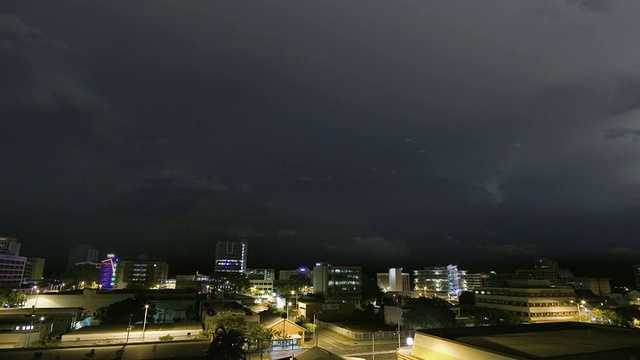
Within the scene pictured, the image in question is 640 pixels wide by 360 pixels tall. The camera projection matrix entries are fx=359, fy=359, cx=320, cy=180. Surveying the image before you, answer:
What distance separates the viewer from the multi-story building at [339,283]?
113 meters

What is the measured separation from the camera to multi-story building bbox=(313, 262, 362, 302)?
11331 centimetres

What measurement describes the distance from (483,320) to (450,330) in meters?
45.6

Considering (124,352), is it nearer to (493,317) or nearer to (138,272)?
(493,317)

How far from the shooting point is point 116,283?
146 meters

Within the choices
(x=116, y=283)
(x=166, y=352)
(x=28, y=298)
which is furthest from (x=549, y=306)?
(x=116, y=283)

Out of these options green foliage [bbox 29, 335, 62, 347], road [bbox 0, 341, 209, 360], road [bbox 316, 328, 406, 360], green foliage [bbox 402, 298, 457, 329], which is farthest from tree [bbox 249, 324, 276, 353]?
green foliage [bbox 402, 298, 457, 329]

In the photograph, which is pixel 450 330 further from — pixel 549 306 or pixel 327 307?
pixel 549 306

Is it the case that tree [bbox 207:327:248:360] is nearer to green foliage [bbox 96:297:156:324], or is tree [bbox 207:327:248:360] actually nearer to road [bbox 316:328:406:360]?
road [bbox 316:328:406:360]

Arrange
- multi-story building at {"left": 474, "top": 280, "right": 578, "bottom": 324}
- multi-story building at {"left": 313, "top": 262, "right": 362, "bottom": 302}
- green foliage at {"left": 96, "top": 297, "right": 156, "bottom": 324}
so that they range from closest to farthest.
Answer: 1. green foliage at {"left": 96, "top": 297, "right": 156, "bottom": 324}
2. multi-story building at {"left": 474, "top": 280, "right": 578, "bottom": 324}
3. multi-story building at {"left": 313, "top": 262, "right": 362, "bottom": 302}

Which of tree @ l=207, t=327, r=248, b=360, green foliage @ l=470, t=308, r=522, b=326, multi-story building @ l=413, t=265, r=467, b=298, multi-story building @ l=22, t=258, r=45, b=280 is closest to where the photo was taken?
tree @ l=207, t=327, r=248, b=360

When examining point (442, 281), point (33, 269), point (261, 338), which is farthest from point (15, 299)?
point (442, 281)

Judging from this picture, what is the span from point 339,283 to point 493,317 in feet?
170

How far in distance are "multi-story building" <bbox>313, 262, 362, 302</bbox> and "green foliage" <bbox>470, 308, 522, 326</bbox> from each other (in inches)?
1750

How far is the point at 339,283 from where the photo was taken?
11456 centimetres
